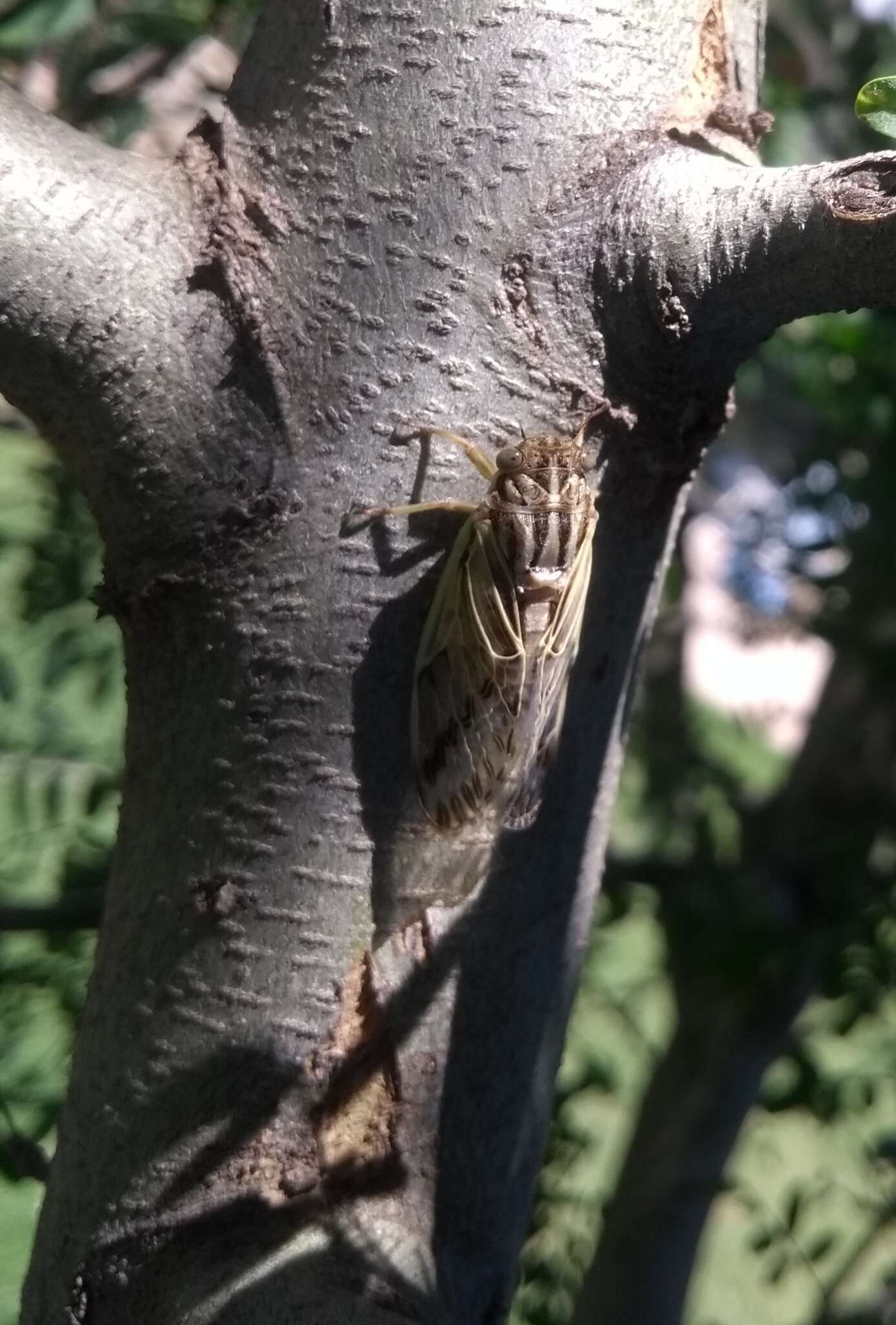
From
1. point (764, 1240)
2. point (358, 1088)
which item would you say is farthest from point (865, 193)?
point (764, 1240)

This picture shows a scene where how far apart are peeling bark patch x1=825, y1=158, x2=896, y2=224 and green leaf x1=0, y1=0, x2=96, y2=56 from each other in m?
0.79

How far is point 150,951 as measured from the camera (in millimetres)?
793

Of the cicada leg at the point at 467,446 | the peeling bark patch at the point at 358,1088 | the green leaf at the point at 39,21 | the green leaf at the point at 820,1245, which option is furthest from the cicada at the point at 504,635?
→ the green leaf at the point at 820,1245

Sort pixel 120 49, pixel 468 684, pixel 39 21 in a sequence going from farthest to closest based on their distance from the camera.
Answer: pixel 120 49 → pixel 39 21 → pixel 468 684

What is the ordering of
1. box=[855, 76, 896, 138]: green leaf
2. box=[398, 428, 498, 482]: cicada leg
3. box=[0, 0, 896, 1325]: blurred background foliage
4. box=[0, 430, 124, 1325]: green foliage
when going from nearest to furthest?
box=[855, 76, 896, 138]: green leaf → box=[398, 428, 498, 482]: cicada leg → box=[0, 430, 124, 1325]: green foliage → box=[0, 0, 896, 1325]: blurred background foliage

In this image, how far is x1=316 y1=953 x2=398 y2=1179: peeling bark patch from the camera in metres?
0.77

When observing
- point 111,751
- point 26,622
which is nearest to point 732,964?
point 111,751

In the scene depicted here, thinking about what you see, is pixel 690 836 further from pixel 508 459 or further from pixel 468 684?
pixel 508 459

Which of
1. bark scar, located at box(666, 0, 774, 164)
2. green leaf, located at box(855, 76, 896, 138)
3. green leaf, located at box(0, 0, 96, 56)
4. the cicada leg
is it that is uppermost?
green leaf, located at box(0, 0, 96, 56)

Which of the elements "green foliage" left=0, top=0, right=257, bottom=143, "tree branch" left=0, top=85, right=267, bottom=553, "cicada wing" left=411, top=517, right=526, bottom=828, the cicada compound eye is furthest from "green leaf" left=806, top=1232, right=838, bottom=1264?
"green foliage" left=0, top=0, right=257, bottom=143

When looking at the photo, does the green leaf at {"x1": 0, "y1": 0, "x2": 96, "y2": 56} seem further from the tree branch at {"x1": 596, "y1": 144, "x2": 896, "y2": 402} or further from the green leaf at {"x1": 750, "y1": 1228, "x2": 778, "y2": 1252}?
the green leaf at {"x1": 750, "y1": 1228, "x2": 778, "y2": 1252}

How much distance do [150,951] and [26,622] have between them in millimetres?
749

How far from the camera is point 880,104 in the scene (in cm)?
67

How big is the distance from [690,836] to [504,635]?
4.36 feet
